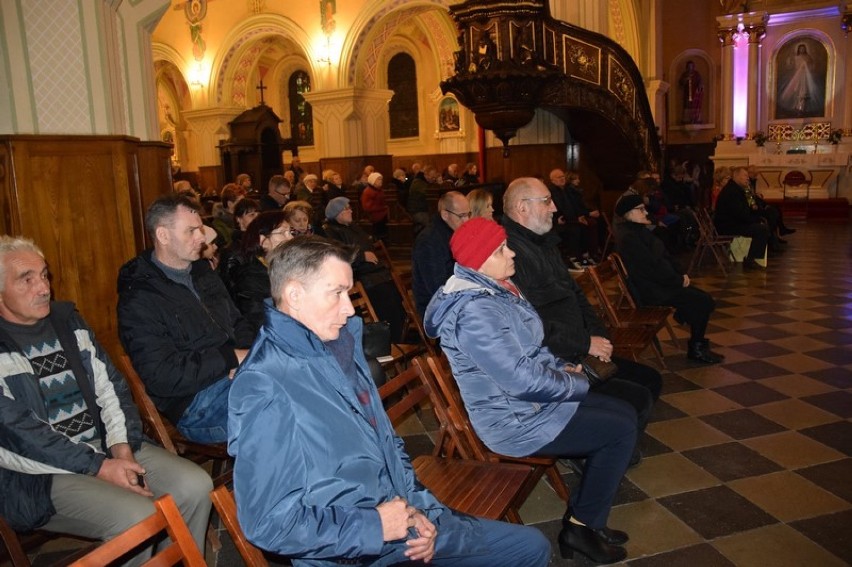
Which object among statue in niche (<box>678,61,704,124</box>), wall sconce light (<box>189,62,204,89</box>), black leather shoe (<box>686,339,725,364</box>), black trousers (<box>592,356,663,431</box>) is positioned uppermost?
wall sconce light (<box>189,62,204,89</box>)

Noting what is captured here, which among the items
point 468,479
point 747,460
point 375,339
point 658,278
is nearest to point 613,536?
point 468,479

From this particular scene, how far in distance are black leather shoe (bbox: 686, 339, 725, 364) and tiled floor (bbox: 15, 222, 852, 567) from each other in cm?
9

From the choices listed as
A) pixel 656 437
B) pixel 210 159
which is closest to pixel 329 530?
pixel 656 437

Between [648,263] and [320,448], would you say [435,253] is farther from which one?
[320,448]

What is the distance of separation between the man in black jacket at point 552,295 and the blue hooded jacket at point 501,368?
63cm

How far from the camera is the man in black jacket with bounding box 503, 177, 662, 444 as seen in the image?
3.38 metres

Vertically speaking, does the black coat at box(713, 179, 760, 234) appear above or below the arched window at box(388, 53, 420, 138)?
below

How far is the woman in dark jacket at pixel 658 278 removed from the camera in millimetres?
5180

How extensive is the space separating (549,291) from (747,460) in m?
1.38

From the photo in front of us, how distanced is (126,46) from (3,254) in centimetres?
295

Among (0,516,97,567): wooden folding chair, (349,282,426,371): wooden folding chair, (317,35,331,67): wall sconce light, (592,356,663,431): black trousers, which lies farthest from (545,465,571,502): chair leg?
(317,35,331,67): wall sconce light

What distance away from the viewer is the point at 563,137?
1032 cm

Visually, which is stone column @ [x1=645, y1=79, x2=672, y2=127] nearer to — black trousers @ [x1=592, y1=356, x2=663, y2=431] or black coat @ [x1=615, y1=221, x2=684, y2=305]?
black coat @ [x1=615, y1=221, x2=684, y2=305]

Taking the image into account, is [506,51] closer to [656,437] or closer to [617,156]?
[617,156]
